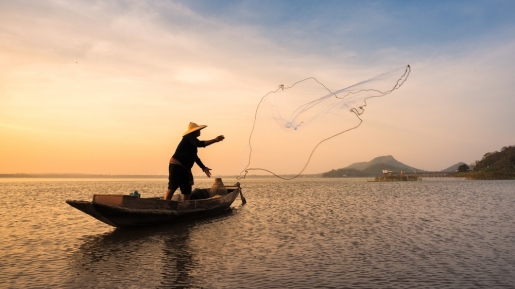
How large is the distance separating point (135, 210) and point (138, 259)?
17.6ft

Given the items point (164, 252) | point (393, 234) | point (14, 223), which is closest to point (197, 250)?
point (164, 252)

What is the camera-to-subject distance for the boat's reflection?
28.5 ft

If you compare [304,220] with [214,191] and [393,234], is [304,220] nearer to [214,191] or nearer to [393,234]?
[393,234]

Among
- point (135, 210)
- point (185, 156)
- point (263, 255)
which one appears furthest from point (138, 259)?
point (185, 156)

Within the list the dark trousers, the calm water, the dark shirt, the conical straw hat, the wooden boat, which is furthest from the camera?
the dark trousers

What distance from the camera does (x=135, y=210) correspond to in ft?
52.3

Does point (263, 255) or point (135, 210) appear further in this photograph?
point (135, 210)

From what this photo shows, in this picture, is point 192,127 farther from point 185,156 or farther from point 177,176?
point 177,176

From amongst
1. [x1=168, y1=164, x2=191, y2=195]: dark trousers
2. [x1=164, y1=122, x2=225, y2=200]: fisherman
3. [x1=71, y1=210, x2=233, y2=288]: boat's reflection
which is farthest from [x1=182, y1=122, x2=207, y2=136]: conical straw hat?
[x1=71, y1=210, x2=233, y2=288]: boat's reflection

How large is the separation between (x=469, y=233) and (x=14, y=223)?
19.0m

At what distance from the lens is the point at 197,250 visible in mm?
12242

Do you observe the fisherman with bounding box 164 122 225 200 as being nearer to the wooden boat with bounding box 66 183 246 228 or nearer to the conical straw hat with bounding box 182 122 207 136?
the conical straw hat with bounding box 182 122 207 136

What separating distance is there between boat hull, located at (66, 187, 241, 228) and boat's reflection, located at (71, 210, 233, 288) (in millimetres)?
478

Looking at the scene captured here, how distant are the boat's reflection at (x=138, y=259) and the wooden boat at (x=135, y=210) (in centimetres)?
48
